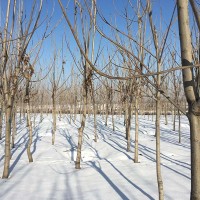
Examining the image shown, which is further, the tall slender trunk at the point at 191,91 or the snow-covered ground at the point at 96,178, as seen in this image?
the snow-covered ground at the point at 96,178

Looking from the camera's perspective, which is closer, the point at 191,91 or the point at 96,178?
the point at 191,91

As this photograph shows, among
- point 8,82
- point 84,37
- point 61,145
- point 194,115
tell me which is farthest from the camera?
point 61,145

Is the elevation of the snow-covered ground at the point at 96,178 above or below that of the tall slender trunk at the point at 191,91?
below

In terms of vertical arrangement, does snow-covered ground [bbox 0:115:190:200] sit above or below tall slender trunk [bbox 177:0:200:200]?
below

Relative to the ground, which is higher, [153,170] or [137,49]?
[137,49]

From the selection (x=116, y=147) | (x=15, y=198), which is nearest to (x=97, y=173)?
(x=15, y=198)

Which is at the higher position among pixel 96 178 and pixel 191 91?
pixel 191 91

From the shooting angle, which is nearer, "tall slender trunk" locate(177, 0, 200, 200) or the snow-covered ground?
"tall slender trunk" locate(177, 0, 200, 200)

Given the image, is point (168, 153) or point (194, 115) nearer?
point (194, 115)

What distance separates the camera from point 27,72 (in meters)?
4.84

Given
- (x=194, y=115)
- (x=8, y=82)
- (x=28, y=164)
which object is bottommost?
(x=28, y=164)

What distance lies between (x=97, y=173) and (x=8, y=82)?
2363 millimetres

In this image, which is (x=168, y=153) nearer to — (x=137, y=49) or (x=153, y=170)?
(x=153, y=170)

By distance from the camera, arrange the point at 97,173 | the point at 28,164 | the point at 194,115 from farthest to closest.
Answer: the point at 28,164 < the point at 97,173 < the point at 194,115
